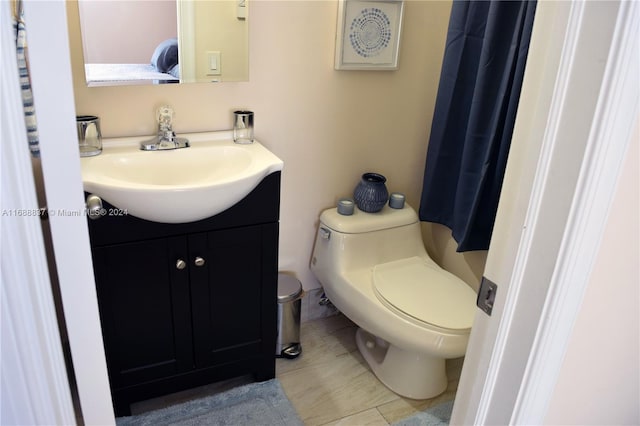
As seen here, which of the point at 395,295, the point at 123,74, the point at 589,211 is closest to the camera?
the point at 589,211

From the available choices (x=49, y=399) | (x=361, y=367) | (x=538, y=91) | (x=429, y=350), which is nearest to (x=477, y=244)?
(x=429, y=350)

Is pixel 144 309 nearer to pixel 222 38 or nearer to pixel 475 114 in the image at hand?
pixel 222 38

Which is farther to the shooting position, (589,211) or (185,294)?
(185,294)

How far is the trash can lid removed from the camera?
1.97m

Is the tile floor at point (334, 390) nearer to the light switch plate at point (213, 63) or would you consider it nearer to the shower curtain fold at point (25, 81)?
the light switch plate at point (213, 63)

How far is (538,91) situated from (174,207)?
0.97 metres

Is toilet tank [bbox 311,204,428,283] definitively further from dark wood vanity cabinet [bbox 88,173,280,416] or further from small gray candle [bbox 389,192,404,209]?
dark wood vanity cabinet [bbox 88,173,280,416]

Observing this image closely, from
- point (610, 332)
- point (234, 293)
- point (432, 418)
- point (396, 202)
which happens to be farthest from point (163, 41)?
point (432, 418)

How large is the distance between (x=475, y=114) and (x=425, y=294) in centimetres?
67

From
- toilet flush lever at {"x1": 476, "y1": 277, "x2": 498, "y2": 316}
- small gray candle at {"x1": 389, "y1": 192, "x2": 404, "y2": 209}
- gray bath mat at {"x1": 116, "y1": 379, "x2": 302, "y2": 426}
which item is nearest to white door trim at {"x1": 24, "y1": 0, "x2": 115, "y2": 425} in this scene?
toilet flush lever at {"x1": 476, "y1": 277, "x2": 498, "y2": 316}

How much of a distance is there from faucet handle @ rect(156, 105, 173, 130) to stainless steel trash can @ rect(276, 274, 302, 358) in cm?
75

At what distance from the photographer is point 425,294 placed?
185 cm

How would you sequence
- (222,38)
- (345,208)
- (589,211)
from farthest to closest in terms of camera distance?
1. (345,208)
2. (222,38)
3. (589,211)

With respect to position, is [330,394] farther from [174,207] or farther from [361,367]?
[174,207]
